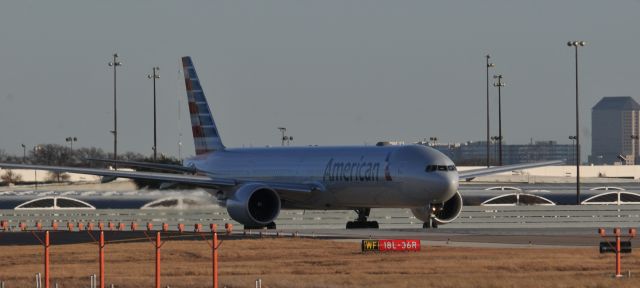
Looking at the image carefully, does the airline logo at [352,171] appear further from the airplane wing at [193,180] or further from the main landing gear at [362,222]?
the main landing gear at [362,222]

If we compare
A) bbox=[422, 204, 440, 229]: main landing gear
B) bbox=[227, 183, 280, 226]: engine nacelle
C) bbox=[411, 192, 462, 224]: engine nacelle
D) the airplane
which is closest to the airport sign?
the airplane

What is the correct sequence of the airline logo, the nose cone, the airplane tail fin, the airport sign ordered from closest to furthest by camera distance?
the airport sign, the nose cone, the airline logo, the airplane tail fin

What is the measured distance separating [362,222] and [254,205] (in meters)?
4.62

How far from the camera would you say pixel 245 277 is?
35531 millimetres

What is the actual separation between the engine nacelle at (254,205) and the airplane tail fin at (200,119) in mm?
9025

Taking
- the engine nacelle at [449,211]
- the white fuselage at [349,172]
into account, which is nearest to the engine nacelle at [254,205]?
the white fuselage at [349,172]

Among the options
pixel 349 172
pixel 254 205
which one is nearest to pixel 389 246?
pixel 349 172

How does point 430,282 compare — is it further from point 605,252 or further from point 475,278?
point 605,252

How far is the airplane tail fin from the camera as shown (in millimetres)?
72875

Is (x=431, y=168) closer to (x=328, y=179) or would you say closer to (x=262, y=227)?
(x=328, y=179)

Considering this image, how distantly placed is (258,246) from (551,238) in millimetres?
10812

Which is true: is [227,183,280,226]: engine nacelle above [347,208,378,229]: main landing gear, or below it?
above

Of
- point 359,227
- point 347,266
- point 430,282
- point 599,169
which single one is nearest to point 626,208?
point 359,227

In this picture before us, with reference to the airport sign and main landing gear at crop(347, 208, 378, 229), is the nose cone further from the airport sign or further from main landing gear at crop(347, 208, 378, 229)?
the airport sign
